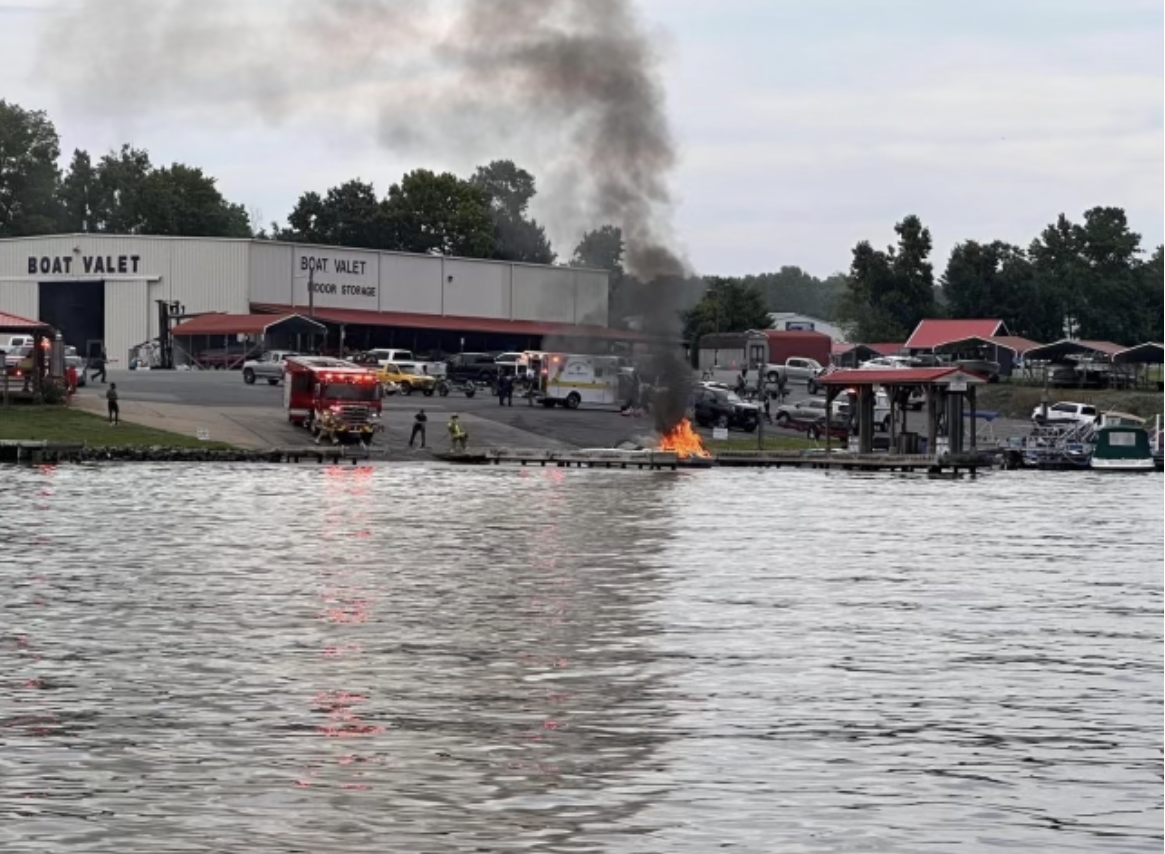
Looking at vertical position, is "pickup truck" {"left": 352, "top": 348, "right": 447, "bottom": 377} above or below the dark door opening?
below

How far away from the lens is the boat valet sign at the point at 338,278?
164 meters

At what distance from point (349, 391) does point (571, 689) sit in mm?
70670

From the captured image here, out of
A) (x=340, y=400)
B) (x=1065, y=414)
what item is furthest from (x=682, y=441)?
(x=1065, y=414)

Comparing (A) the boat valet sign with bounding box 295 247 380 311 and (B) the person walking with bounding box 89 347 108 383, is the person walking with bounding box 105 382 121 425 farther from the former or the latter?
(A) the boat valet sign with bounding box 295 247 380 311

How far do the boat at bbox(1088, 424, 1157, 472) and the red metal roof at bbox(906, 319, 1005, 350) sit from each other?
66.7 m

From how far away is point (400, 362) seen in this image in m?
131

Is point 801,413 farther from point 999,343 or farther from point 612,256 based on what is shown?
point 999,343

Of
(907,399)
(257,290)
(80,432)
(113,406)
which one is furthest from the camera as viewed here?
(257,290)

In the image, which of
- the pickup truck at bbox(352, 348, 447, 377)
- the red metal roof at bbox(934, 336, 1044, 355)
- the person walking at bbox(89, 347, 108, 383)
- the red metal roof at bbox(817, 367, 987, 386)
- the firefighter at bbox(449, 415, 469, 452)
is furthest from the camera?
the red metal roof at bbox(934, 336, 1044, 355)

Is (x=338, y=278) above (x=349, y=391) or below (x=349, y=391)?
above

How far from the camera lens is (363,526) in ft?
208

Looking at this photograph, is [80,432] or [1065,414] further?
[1065,414]

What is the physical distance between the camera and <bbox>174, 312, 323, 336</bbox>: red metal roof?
143 metres

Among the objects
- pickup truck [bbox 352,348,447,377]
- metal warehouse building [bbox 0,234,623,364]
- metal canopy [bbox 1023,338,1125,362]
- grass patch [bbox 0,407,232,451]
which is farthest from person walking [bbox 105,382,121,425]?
metal canopy [bbox 1023,338,1125,362]
